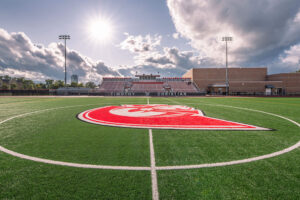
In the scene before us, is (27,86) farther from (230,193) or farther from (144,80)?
(230,193)

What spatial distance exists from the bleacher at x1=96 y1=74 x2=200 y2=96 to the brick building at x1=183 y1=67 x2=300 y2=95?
6229 millimetres

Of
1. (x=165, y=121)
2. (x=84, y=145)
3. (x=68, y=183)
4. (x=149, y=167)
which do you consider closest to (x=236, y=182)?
(x=149, y=167)

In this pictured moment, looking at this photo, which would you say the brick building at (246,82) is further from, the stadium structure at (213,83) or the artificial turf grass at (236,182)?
Result: the artificial turf grass at (236,182)

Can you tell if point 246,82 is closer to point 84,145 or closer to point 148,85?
point 148,85

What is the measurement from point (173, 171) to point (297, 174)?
98.1 inches

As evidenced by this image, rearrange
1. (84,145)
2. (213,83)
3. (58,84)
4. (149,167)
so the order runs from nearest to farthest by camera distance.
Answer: (149,167)
(84,145)
(213,83)
(58,84)

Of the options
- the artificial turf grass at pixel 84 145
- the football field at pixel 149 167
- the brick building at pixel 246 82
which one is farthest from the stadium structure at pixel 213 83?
the football field at pixel 149 167

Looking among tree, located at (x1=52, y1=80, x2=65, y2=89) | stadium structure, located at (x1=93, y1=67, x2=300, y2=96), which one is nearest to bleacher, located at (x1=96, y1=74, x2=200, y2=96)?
stadium structure, located at (x1=93, y1=67, x2=300, y2=96)

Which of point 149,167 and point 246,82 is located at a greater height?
point 246,82

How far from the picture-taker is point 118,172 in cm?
287

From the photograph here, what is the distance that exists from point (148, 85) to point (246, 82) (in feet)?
138

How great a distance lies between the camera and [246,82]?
5812cm

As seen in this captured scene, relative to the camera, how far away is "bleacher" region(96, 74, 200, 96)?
63.2 m

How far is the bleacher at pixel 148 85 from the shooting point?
63.2 m
